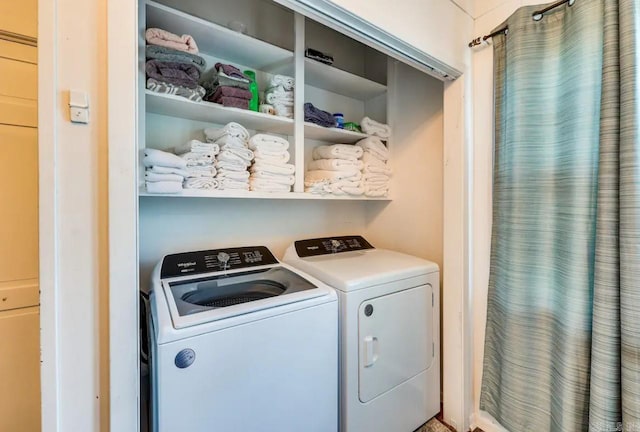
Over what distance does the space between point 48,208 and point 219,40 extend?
1.27m

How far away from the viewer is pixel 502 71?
1.36 m

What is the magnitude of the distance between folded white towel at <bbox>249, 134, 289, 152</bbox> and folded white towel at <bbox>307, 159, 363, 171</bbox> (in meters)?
0.35

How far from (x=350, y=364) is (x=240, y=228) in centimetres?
106

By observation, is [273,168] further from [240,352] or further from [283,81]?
[240,352]

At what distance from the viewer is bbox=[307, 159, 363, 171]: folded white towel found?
1.83m

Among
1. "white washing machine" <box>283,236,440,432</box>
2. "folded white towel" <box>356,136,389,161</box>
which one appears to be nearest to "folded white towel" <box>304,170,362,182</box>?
"folded white towel" <box>356,136,389,161</box>

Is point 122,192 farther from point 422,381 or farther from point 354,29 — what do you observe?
point 422,381

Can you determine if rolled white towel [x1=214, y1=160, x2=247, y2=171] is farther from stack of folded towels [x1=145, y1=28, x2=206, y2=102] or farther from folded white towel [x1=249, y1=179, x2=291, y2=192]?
stack of folded towels [x1=145, y1=28, x2=206, y2=102]

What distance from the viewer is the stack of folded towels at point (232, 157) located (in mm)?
1398

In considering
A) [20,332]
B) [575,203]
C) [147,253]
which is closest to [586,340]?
[575,203]

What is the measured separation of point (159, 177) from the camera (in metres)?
1.15

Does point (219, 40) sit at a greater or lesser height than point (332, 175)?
greater

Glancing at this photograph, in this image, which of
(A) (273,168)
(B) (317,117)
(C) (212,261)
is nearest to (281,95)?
(B) (317,117)

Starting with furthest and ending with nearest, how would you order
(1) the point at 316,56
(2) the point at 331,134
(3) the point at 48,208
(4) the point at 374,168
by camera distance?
1. (4) the point at 374,168
2. (2) the point at 331,134
3. (1) the point at 316,56
4. (3) the point at 48,208
